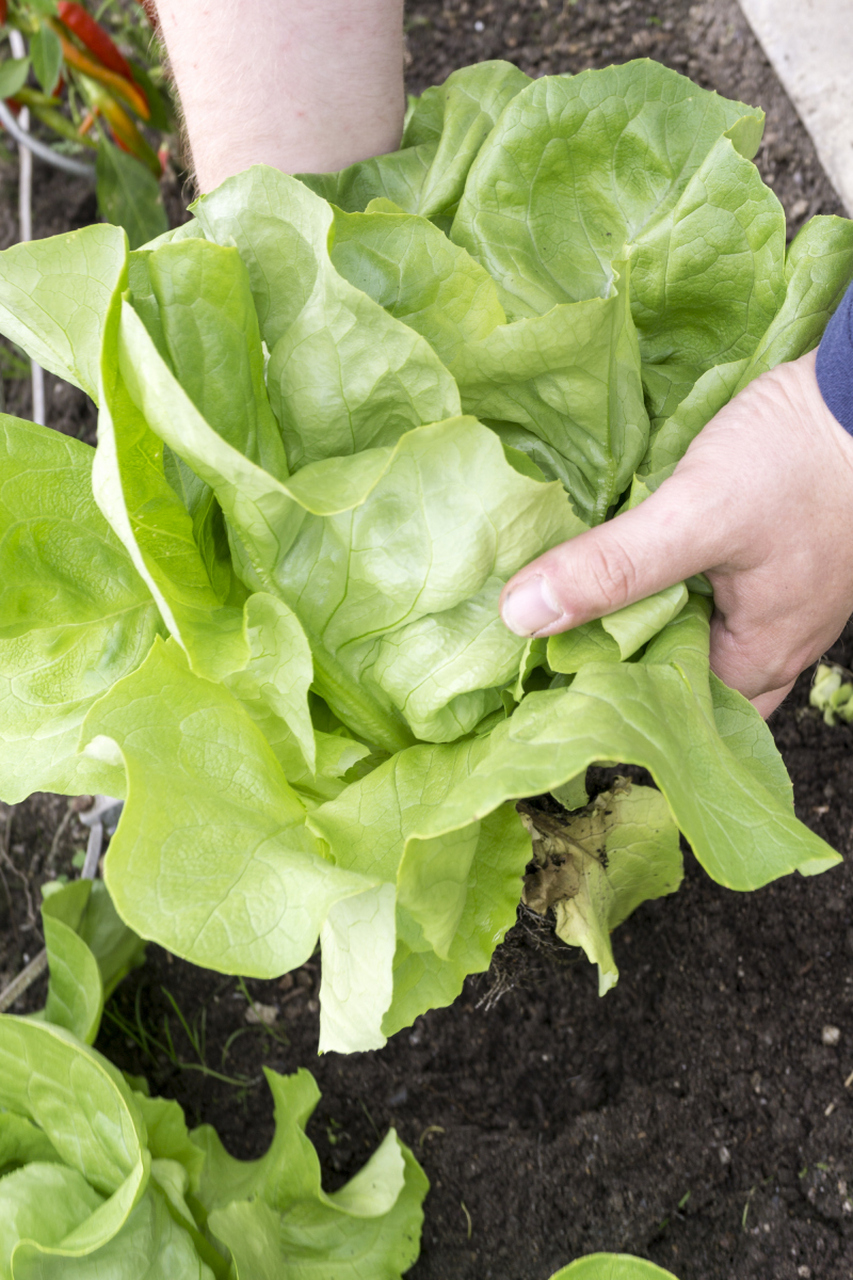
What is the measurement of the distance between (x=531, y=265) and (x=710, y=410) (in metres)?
0.25

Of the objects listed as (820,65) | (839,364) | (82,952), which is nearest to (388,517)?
(839,364)

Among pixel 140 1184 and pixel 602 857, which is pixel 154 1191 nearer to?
pixel 140 1184

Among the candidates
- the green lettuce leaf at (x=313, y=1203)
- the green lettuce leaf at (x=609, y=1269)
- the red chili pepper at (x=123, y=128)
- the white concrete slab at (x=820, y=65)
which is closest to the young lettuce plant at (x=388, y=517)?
the green lettuce leaf at (x=609, y=1269)

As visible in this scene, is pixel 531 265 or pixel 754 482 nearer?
pixel 754 482

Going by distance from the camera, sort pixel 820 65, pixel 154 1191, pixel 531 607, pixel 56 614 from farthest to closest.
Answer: pixel 820 65 → pixel 154 1191 → pixel 56 614 → pixel 531 607

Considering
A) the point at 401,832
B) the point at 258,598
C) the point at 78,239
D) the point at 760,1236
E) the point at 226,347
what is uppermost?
the point at 78,239

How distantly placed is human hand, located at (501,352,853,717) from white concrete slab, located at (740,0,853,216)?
3.79 ft

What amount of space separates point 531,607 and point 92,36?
6.10 ft

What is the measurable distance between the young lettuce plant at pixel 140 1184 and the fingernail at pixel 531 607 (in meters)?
0.78

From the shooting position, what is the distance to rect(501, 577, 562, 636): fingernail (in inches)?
32.9

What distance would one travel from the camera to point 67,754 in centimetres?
98

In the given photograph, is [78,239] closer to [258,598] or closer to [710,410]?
[258,598]

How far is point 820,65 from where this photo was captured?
6.31ft

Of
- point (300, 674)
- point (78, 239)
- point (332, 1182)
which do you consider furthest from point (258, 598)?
point (332, 1182)
